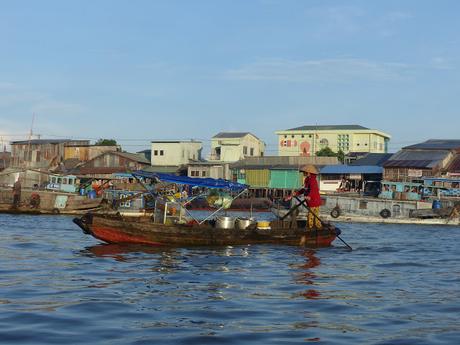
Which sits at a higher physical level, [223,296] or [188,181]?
[188,181]

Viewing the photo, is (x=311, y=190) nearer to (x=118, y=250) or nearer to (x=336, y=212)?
(x=118, y=250)

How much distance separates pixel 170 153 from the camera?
237ft

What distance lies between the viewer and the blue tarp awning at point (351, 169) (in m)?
61.2

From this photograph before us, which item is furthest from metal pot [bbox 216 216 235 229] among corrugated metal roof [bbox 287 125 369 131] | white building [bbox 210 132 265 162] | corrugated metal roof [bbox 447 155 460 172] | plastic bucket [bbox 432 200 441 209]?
corrugated metal roof [bbox 287 125 369 131]

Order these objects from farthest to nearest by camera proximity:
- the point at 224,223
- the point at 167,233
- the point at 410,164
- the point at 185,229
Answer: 1. the point at 410,164
2. the point at 224,223
3. the point at 185,229
4. the point at 167,233

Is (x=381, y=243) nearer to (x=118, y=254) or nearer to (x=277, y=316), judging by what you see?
(x=118, y=254)

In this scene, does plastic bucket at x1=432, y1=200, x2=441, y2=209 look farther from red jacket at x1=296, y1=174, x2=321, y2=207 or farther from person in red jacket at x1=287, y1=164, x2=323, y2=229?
red jacket at x1=296, y1=174, x2=321, y2=207

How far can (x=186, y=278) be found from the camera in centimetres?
1469

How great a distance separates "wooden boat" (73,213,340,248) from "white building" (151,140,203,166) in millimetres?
50062

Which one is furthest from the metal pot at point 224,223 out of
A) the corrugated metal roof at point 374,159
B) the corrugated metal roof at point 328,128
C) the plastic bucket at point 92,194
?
the corrugated metal roof at point 328,128

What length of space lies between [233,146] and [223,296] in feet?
212

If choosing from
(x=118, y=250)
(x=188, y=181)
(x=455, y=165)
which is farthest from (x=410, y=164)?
(x=118, y=250)

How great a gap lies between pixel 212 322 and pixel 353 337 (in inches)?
90.8

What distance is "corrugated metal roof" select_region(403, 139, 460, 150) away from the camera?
62.3 m
